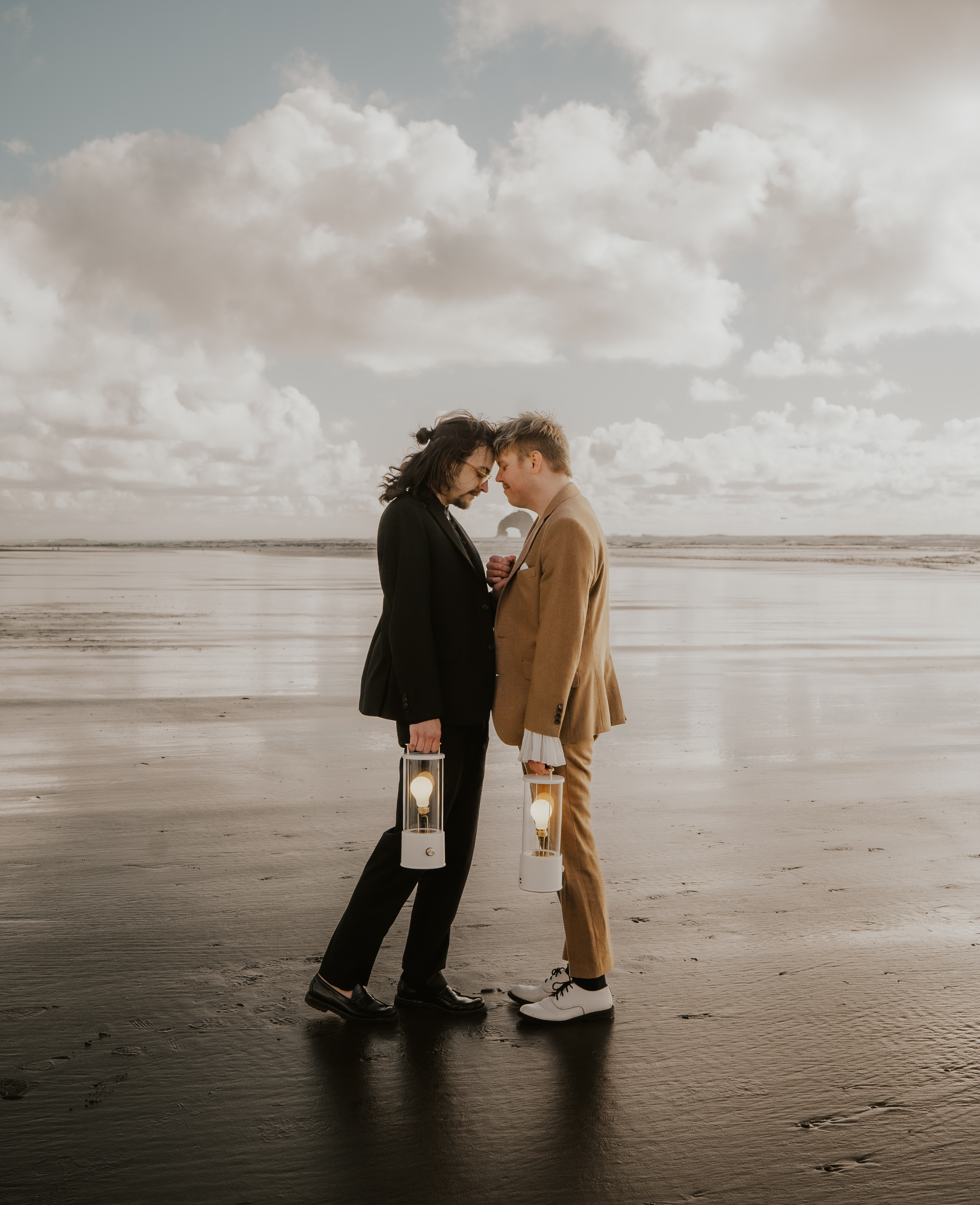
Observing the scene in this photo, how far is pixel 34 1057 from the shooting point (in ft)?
10.00

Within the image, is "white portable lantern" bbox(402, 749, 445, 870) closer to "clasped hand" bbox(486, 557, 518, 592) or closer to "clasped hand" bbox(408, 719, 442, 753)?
"clasped hand" bbox(408, 719, 442, 753)

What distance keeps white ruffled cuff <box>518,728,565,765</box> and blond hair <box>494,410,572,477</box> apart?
3.19ft

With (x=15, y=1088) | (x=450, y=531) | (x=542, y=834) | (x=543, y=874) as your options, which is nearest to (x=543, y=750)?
(x=542, y=834)

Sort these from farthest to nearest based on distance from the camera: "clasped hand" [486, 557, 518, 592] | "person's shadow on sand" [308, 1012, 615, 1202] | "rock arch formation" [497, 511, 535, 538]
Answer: "rock arch formation" [497, 511, 535, 538] → "clasped hand" [486, 557, 518, 592] → "person's shadow on sand" [308, 1012, 615, 1202]

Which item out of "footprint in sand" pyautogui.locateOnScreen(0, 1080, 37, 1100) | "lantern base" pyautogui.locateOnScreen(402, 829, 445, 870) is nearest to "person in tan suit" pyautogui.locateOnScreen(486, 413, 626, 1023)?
"lantern base" pyautogui.locateOnScreen(402, 829, 445, 870)

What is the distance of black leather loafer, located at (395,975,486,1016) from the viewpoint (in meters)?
3.46

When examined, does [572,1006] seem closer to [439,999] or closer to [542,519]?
[439,999]

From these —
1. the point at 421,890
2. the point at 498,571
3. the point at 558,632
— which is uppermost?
the point at 498,571

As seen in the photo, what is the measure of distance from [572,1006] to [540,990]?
0.57ft

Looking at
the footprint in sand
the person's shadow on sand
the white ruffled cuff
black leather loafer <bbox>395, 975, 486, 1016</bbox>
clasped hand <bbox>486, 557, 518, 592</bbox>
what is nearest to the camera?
the person's shadow on sand

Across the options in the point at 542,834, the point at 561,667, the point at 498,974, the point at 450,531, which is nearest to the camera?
the point at 561,667

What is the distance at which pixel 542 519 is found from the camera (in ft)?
11.7

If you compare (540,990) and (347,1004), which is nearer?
(347,1004)

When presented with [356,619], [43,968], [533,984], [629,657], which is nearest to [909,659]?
[629,657]
